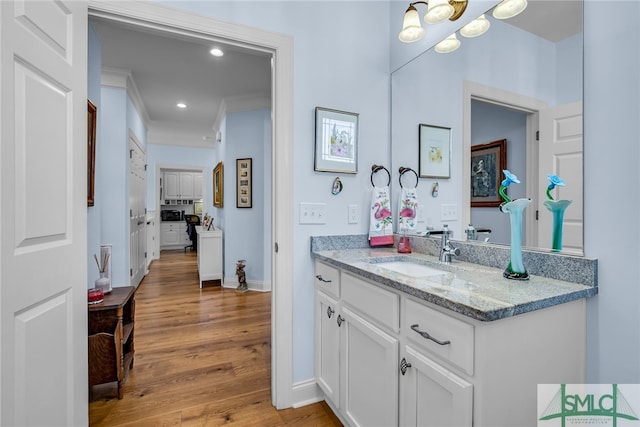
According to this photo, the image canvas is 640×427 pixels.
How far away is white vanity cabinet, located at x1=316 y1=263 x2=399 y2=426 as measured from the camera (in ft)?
3.86

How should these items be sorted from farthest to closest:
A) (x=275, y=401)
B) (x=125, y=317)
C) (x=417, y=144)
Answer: (x=125, y=317) < (x=417, y=144) < (x=275, y=401)

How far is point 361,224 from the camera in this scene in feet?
6.41

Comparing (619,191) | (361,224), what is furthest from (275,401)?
(619,191)

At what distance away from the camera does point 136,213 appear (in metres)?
4.26

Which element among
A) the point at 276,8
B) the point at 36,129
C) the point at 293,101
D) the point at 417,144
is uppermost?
the point at 276,8

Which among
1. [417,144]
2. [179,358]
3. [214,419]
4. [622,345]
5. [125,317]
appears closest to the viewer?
[622,345]

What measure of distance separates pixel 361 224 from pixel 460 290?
3.32 ft

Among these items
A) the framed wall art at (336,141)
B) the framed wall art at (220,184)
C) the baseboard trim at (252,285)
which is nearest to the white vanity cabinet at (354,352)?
the framed wall art at (336,141)

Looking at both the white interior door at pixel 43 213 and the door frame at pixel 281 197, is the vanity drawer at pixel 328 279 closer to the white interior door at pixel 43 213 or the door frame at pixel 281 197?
the door frame at pixel 281 197

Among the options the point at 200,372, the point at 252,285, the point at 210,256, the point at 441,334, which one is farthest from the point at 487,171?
the point at 210,256

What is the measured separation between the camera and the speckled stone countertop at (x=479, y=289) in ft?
2.72

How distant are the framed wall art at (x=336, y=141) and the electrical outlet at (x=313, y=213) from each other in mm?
216

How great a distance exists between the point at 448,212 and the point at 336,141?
78cm

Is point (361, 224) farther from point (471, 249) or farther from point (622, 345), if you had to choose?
point (622, 345)
